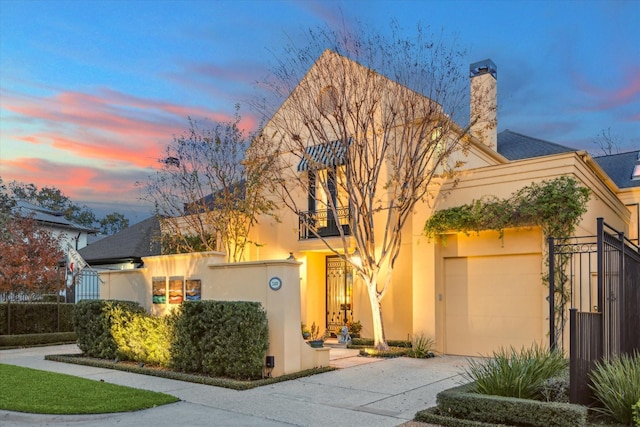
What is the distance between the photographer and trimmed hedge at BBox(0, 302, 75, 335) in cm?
Result: 1823

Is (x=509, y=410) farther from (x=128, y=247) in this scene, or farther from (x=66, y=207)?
(x=66, y=207)

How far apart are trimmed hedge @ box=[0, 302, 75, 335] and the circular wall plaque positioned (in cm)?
1128

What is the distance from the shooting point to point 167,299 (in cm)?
1284

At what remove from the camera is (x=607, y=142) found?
3869cm

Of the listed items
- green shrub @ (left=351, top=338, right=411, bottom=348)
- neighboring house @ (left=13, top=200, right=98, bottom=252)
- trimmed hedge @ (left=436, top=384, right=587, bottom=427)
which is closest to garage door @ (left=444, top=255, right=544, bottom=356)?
green shrub @ (left=351, top=338, right=411, bottom=348)

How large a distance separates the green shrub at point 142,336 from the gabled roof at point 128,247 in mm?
12927

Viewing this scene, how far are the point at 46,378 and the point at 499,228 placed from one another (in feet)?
33.9

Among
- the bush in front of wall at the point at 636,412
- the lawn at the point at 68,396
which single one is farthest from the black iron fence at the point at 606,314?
the lawn at the point at 68,396

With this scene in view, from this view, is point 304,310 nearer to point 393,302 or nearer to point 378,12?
point 393,302

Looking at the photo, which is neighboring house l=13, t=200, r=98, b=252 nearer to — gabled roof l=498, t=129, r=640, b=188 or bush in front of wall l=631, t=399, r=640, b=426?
gabled roof l=498, t=129, r=640, b=188

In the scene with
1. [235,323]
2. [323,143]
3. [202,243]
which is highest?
[323,143]

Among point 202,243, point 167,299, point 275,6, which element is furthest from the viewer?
point 202,243

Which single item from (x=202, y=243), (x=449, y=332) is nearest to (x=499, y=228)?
(x=449, y=332)

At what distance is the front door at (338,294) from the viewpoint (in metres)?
17.3
